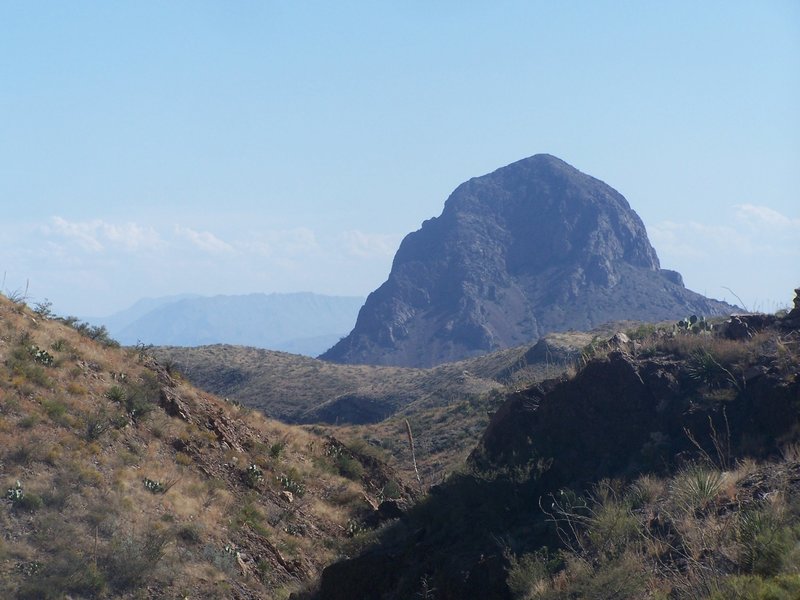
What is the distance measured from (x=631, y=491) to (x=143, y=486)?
9435mm

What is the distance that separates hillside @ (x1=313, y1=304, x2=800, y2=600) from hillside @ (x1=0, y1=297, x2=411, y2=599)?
107 inches

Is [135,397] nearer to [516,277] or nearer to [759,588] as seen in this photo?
[759,588]

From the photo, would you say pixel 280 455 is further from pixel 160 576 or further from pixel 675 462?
pixel 675 462

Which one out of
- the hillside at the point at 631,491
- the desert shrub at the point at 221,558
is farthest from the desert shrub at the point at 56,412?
the hillside at the point at 631,491

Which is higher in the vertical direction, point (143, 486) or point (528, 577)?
point (143, 486)

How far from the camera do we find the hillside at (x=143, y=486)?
12562 millimetres

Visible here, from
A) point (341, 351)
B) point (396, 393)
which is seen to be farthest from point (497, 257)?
point (396, 393)

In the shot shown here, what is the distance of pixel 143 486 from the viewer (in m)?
15.3

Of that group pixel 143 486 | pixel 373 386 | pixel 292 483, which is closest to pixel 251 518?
pixel 143 486

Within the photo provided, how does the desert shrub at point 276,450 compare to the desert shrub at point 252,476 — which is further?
the desert shrub at point 276,450

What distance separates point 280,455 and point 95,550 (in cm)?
919

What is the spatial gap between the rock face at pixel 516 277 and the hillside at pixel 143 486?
306ft

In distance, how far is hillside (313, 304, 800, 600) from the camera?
8484mm

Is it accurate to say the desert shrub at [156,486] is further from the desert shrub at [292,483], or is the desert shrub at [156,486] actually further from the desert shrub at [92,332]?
the desert shrub at [92,332]
